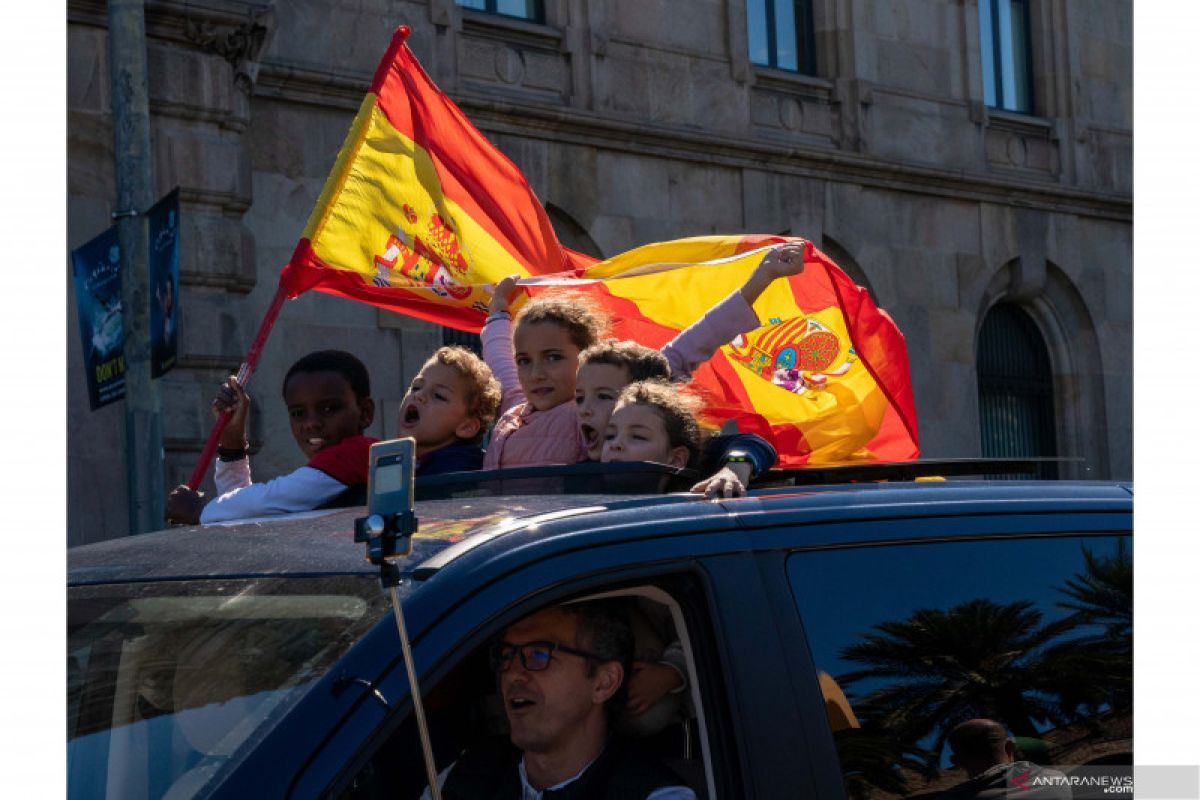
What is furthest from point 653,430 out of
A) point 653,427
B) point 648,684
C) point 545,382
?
point 648,684

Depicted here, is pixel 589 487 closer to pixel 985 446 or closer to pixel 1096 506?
pixel 1096 506

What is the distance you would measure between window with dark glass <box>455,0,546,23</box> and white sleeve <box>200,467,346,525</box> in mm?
11514

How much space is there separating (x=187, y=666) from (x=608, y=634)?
676 mm

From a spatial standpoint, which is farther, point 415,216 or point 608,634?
point 415,216

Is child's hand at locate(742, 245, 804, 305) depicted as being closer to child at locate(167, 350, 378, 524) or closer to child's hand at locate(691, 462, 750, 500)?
child at locate(167, 350, 378, 524)

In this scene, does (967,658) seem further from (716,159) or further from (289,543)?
(716,159)


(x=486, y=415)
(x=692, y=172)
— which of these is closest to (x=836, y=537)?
(x=486, y=415)

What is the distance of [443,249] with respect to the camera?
678cm

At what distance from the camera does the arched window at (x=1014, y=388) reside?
19234 millimetres

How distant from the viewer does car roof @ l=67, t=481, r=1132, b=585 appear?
284cm

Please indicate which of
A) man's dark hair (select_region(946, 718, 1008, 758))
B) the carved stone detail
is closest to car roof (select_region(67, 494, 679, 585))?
man's dark hair (select_region(946, 718, 1008, 758))

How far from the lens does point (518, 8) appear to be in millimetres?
15719

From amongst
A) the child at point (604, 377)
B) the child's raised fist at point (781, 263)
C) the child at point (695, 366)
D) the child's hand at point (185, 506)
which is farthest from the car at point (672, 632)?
the child's raised fist at point (781, 263)

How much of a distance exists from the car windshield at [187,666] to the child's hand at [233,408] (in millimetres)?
2414
